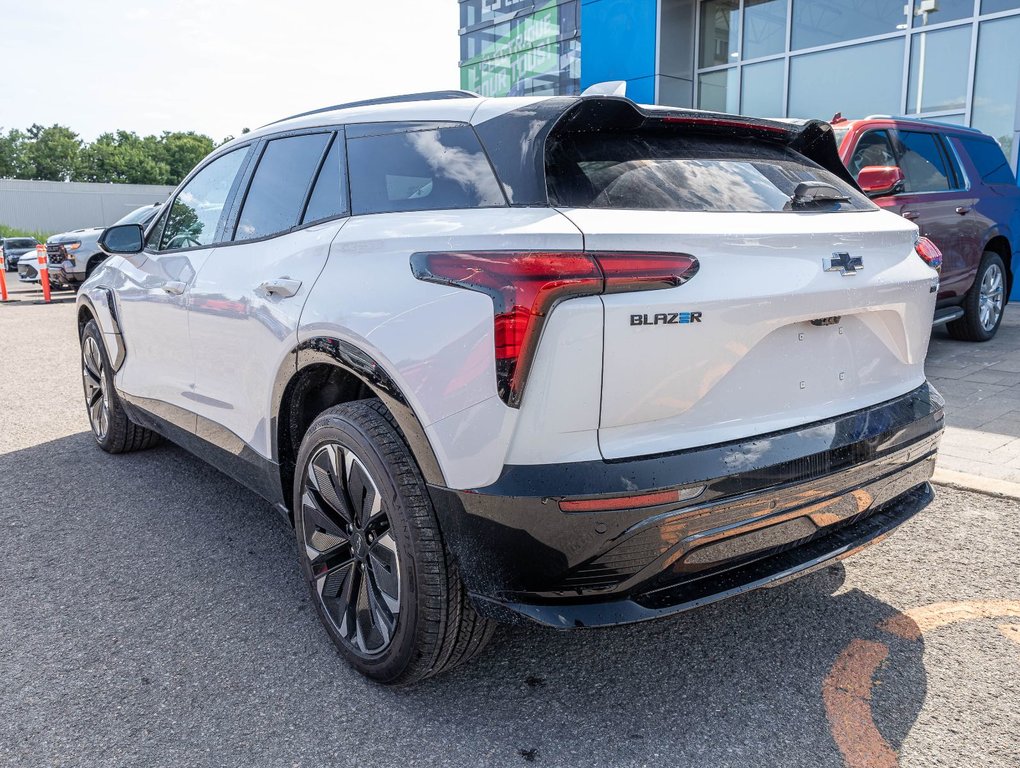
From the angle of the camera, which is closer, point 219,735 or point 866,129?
point 219,735

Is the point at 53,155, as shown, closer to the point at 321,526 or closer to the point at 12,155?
the point at 12,155

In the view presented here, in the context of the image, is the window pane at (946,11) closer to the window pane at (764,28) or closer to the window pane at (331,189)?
the window pane at (764,28)

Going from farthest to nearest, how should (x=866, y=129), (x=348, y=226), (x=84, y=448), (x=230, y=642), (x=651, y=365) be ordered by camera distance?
(x=866, y=129) → (x=84, y=448) → (x=230, y=642) → (x=348, y=226) → (x=651, y=365)

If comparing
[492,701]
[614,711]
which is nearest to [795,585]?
[614,711]

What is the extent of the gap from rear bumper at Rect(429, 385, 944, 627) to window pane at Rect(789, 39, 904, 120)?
12024 mm

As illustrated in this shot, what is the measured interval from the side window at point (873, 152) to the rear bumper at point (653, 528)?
194 inches

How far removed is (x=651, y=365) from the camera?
6.62 ft

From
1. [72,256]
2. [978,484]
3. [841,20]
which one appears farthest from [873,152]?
[72,256]

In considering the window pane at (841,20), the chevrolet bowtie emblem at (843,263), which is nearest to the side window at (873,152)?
the chevrolet bowtie emblem at (843,263)

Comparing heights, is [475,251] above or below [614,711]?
above

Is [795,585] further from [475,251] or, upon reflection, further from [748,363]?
[475,251]

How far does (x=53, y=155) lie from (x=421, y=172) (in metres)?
101

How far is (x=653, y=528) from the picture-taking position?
200 centimetres

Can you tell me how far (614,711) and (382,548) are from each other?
2.64 feet
